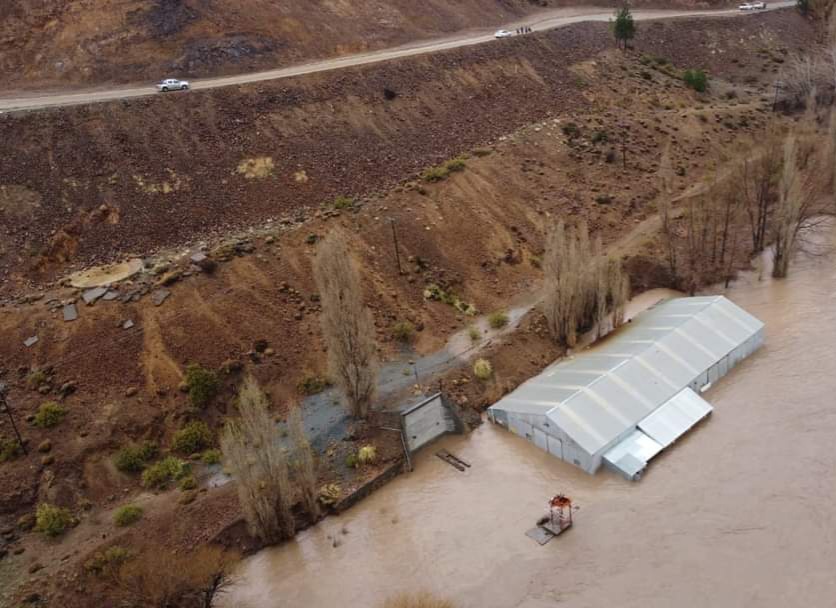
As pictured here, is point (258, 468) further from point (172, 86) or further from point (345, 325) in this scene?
point (172, 86)

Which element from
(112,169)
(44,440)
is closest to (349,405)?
(44,440)

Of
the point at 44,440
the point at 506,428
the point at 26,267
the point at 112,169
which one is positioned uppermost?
the point at 112,169

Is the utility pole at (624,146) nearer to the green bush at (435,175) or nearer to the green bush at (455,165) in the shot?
the green bush at (455,165)

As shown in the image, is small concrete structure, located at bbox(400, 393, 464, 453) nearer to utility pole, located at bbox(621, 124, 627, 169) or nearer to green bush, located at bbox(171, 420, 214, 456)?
green bush, located at bbox(171, 420, 214, 456)

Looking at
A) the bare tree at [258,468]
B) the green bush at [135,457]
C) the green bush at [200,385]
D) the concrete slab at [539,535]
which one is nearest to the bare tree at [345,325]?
the bare tree at [258,468]

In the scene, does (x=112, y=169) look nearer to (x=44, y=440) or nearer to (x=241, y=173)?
(x=241, y=173)
